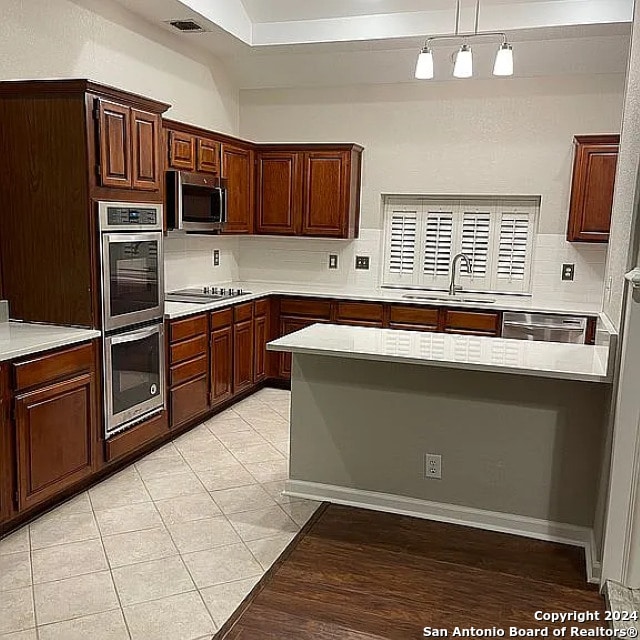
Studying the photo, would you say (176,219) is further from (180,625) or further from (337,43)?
(180,625)

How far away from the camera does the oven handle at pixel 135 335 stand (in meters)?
3.67

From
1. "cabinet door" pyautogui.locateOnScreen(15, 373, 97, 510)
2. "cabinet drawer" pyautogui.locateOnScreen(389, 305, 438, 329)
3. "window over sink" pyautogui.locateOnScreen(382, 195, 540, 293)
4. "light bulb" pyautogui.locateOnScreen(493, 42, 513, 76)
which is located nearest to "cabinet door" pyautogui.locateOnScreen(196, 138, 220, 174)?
"window over sink" pyautogui.locateOnScreen(382, 195, 540, 293)

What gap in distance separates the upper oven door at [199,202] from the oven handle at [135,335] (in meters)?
0.95

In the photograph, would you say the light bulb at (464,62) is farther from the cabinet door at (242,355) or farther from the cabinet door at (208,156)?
the cabinet door at (242,355)

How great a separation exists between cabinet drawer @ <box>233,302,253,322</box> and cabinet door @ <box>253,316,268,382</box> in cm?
13

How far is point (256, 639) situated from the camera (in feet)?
7.72

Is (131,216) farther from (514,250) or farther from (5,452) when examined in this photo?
(514,250)

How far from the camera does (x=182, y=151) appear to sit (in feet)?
15.6

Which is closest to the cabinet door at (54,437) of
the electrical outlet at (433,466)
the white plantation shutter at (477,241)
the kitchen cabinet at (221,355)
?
the kitchen cabinet at (221,355)

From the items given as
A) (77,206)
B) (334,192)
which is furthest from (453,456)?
(334,192)

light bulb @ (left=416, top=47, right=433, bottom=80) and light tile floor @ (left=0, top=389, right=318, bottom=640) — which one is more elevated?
light bulb @ (left=416, top=47, right=433, bottom=80)

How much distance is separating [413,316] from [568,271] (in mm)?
1418

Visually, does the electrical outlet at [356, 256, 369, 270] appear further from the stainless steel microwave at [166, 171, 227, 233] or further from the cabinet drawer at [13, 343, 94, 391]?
the cabinet drawer at [13, 343, 94, 391]

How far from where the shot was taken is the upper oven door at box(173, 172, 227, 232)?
4609 millimetres
